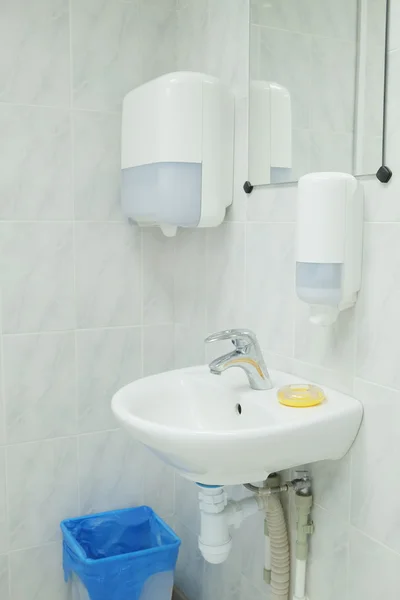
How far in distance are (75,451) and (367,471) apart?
102cm

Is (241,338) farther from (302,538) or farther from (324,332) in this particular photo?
(302,538)

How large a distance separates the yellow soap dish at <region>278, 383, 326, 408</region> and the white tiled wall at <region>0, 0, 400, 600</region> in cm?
17

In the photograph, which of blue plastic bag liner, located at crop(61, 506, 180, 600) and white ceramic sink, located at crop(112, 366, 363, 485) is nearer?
white ceramic sink, located at crop(112, 366, 363, 485)

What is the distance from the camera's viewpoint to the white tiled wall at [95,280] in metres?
1.83

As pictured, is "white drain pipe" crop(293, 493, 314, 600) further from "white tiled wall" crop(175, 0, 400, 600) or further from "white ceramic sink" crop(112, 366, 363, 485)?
"white ceramic sink" crop(112, 366, 363, 485)

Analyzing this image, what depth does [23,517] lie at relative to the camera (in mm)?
2027

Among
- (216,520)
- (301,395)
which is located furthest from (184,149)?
(216,520)

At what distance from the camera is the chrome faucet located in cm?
153

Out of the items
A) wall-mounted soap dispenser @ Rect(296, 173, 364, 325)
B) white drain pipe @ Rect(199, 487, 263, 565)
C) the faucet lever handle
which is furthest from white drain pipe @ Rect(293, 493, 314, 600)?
wall-mounted soap dispenser @ Rect(296, 173, 364, 325)

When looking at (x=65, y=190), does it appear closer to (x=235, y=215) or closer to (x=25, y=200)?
(x=25, y=200)

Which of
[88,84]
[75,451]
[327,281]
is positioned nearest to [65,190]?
[88,84]

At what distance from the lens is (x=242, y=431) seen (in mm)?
1286

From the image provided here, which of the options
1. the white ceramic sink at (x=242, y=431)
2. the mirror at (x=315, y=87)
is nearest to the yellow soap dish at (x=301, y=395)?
the white ceramic sink at (x=242, y=431)

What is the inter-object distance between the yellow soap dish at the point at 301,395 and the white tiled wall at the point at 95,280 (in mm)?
173
